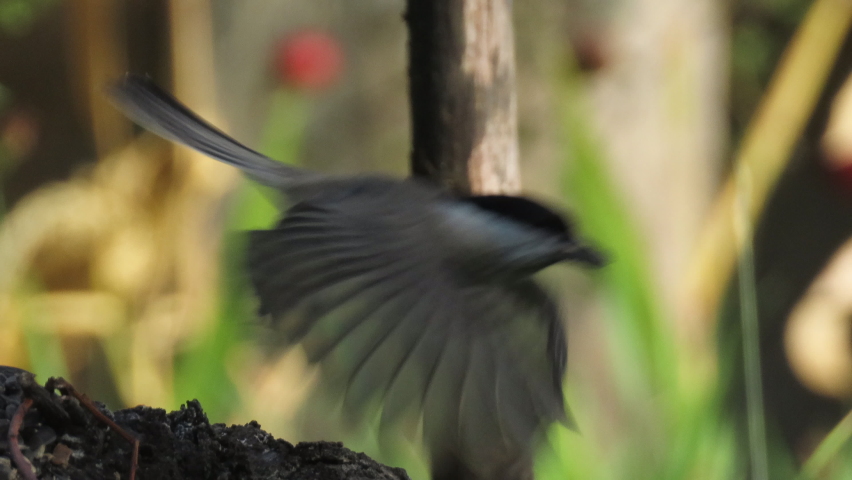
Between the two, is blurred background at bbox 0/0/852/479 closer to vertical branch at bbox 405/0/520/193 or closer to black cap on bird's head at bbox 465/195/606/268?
vertical branch at bbox 405/0/520/193

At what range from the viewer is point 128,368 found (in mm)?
1419

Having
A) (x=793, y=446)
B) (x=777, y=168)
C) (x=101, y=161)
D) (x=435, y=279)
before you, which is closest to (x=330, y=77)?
(x=101, y=161)

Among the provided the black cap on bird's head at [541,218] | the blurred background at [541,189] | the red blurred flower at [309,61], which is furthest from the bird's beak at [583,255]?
the red blurred flower at [309,61]

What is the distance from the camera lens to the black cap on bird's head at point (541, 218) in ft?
1.77

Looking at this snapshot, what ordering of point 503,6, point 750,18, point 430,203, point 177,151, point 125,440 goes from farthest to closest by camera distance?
point 750,18 → point 177,151 → point 503,6 → point 430,203 → point 125,440

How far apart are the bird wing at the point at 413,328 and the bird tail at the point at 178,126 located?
210mm

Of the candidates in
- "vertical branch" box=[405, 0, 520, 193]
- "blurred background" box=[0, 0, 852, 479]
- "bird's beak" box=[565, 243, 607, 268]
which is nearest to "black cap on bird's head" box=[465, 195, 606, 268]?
"bird's beak" box=[565, 243, 607, 268]

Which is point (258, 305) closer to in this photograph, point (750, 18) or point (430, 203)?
point (430, 203)

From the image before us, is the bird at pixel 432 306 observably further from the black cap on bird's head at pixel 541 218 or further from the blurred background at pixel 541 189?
the blurred background at pixel 541 189

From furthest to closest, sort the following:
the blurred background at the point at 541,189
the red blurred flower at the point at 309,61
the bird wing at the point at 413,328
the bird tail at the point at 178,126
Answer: the red blurred flower at the point at 309,61
the blurred background at the point at 541,189
the bird tail at the point at 178,126
the bird wing at the point at 413,328

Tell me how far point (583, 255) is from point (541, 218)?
0.17 feet

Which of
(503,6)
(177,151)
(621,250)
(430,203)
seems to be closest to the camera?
(430,203)

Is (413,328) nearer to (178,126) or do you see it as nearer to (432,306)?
(432,306)

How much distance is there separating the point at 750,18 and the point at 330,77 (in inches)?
37.9
